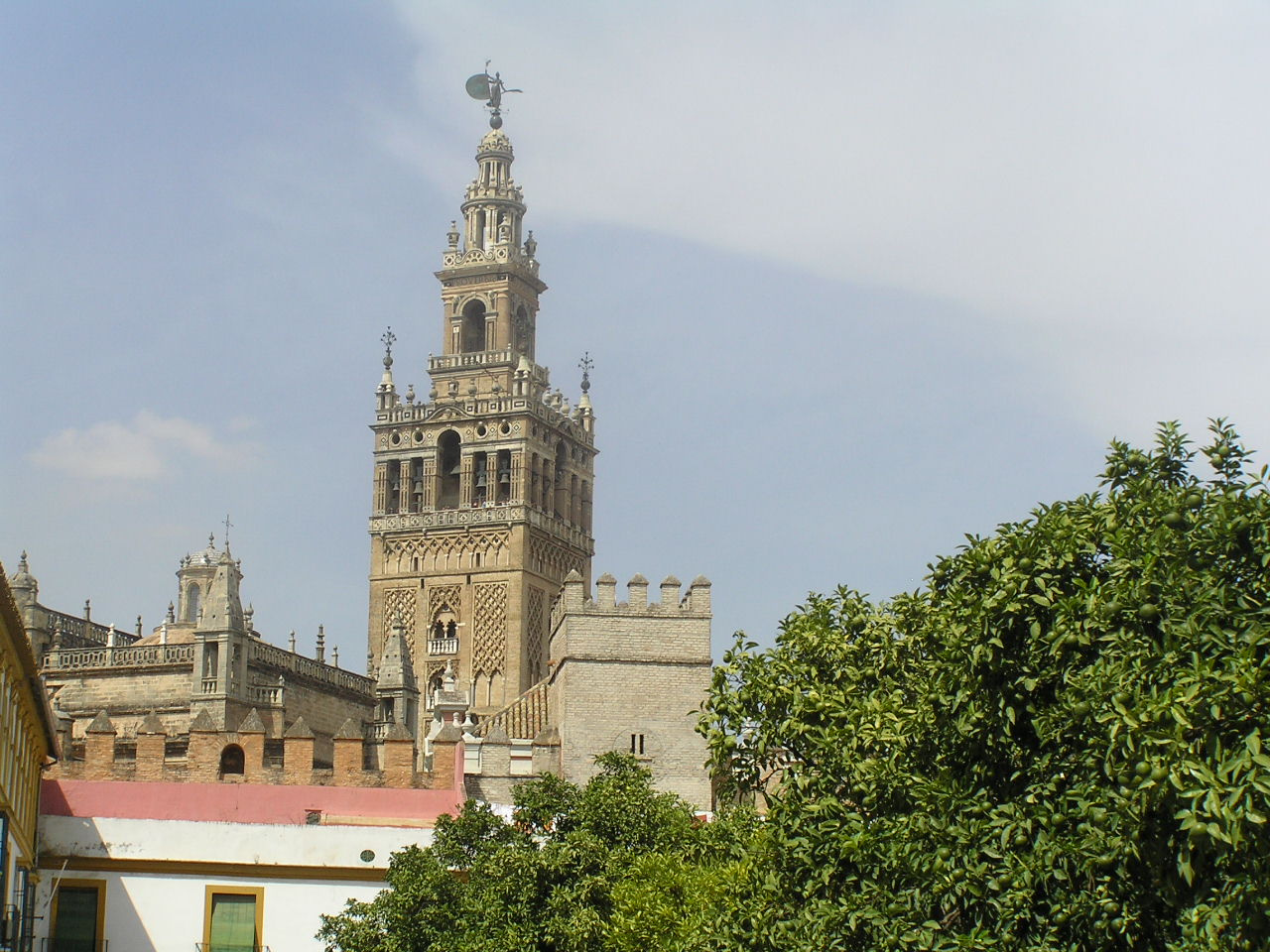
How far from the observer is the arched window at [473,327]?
81.2m

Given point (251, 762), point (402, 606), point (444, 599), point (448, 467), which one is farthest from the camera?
point (448, 467)

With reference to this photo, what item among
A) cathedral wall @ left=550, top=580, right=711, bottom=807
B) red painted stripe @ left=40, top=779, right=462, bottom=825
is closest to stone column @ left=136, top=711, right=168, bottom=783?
red painted stripe @ left=40, top=779, right=462, bottom=825

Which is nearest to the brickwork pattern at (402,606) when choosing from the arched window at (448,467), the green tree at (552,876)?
the arched window at (448,467)

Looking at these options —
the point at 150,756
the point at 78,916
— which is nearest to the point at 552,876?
the point at 78,916

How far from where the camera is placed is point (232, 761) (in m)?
39.7

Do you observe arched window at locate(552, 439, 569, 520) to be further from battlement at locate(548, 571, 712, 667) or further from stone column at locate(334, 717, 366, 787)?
stone column at locate(334, 717, 366, 787)

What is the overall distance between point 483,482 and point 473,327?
7127 millimetres

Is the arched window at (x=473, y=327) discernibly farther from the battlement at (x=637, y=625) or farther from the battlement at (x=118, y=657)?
the battlement at (x=637, y=625)

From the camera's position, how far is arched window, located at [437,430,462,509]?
79500 millimetres

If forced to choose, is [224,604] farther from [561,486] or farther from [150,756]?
[561,486]

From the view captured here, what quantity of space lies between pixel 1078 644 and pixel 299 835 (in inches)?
792

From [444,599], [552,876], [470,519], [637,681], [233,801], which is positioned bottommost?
[552,876]

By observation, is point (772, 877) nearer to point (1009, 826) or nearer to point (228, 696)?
point (1009, 826)

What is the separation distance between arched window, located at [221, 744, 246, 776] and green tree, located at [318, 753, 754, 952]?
7.19 metres
